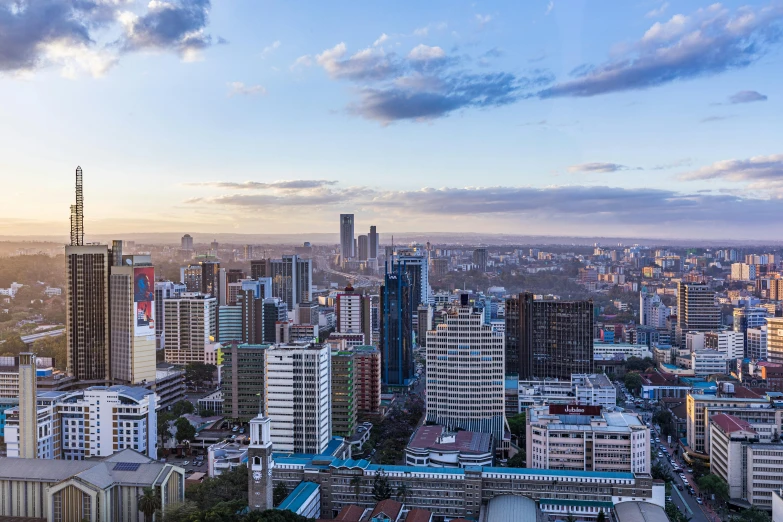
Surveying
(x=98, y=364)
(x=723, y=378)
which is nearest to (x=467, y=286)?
(x=723, y=378)

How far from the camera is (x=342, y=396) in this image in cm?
1767

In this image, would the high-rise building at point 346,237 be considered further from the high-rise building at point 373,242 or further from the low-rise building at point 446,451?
the low-rise building at point 446,451

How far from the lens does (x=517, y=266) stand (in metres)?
50.2

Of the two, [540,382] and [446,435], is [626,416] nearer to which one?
[446,435]

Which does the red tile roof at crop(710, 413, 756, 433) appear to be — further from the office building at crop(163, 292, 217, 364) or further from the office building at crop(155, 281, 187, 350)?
the office building at crop(155, 281, 187, 350)

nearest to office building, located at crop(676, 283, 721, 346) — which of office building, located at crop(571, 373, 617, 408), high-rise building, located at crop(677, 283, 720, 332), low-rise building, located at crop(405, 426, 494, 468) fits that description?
high-rise building, located at crop(677, 283, 720, 332)

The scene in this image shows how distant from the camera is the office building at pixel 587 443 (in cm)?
1391

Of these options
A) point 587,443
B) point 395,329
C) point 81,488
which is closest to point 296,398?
point 81,488

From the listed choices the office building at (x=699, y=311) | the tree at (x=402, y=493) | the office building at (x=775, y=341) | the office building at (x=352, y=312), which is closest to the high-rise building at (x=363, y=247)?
the office building at (x=352, y=312)

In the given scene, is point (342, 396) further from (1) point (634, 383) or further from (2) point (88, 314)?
(1) point (634, 383)

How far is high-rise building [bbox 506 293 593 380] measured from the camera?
23406 millimetres

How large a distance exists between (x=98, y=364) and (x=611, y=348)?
19.6 meters

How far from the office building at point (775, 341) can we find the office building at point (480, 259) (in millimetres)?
22968

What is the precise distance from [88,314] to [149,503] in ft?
38.9
